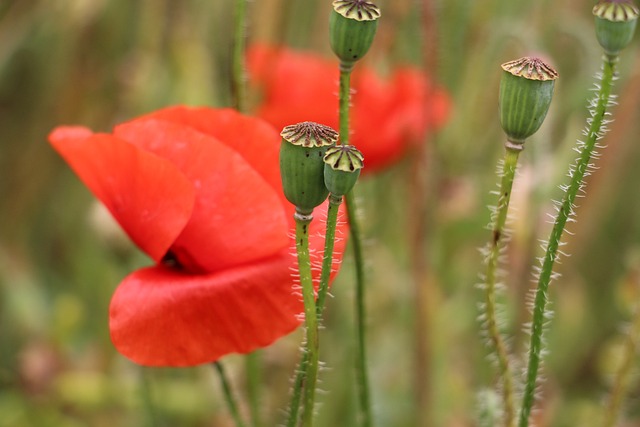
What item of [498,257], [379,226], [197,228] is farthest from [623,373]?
[379,226]

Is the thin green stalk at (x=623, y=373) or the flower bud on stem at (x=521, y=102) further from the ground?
the flower bud on stem at (x=521, y=102)

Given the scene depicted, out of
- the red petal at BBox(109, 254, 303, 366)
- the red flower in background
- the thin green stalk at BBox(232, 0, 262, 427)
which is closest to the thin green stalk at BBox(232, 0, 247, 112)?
the thin green stalk at BBox(232, 0, 262, 427)

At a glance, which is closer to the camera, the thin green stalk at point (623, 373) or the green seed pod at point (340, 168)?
the green seed pod at point (340, 168)

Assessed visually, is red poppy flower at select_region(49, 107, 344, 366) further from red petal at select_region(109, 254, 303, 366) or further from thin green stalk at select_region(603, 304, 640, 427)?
thin green stalk at select_region(603, 304, 640, 427)

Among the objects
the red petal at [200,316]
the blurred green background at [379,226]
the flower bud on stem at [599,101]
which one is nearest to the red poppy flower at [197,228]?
the red petal at [200,316]

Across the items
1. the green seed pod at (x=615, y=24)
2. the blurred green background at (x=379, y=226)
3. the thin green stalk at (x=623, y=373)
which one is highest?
the green seed pod at (x=615, y=24)

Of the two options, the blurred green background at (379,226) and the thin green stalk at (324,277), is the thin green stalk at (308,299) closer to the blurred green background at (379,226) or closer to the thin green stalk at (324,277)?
the thin green stalk at (324,277)

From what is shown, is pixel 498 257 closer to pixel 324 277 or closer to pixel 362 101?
pixel 324 277
